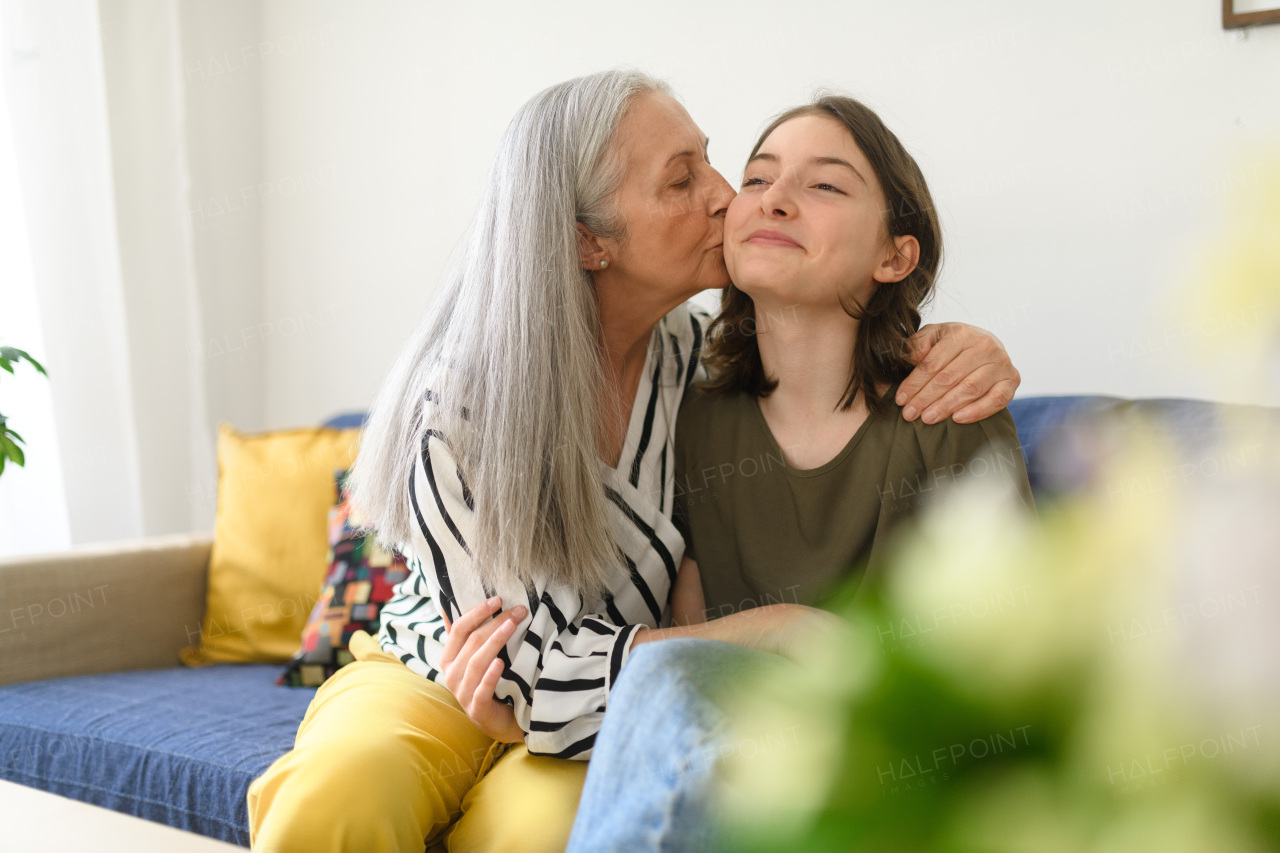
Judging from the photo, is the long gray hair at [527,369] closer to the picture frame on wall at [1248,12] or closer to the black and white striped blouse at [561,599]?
the black and white striped blouse at [561,599]

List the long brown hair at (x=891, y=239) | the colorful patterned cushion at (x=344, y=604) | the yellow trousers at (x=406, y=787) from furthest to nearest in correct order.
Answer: the colorful patterned cushion at (x=344, y=604), the long brown hair at (x=891, y=239), the yellow trousers at (x=406, y=787)

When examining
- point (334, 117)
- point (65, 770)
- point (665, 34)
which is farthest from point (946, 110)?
point (65, 770)

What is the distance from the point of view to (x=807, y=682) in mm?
203

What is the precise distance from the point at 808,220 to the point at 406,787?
86 centimetres

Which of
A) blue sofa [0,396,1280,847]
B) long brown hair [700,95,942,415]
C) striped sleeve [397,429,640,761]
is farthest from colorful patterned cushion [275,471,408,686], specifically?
long brown hair [700,95,942,415]

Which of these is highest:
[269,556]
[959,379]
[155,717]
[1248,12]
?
[1248,12]

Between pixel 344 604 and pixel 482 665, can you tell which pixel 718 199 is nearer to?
pixel 482 665

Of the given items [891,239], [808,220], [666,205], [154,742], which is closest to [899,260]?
[891,239]

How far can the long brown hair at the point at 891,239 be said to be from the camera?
1333mm

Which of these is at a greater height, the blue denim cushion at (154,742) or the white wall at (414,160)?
the white wall at (414,160)

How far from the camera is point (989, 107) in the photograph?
1830mm

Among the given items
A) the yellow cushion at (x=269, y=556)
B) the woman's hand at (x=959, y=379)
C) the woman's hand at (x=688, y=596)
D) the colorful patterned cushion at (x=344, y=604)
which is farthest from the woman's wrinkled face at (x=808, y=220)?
the yellow cushion at (x=269, y=556)

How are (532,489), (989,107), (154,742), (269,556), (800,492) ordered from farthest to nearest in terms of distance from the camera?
(269,556) → (989,107) → (154,742) → (800,492) → (532,489)

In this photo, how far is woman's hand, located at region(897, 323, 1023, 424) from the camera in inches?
49.2
